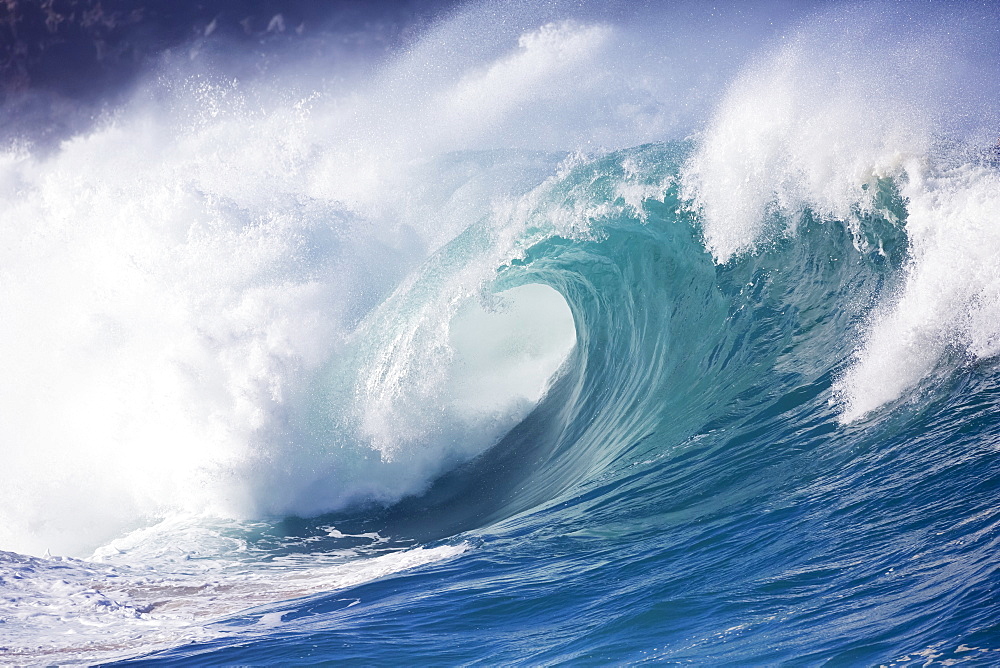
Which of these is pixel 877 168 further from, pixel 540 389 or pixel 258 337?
pixel 258 337

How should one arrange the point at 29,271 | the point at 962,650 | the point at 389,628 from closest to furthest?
the point at 962,650, the point at 389,628, the point at 29,271

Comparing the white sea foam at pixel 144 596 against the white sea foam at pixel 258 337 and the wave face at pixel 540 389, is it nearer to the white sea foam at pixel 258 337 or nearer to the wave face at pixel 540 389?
the wave face at pixel 540 389

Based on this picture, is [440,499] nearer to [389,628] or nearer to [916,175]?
[389,628]

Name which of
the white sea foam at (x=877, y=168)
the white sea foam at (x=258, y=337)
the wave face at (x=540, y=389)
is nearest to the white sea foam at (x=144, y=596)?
the wave face at (x=540, y=389)

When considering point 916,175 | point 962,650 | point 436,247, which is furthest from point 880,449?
point 436,247

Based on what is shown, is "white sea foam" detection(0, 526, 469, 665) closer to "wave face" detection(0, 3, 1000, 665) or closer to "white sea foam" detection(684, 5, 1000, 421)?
"wave face" detection(0, 3, 1000, 665)

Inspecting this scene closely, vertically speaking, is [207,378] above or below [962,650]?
above

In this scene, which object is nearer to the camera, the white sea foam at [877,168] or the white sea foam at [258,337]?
the white sea foam at [877,168]

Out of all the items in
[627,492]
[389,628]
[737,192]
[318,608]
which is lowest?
[389,628]
